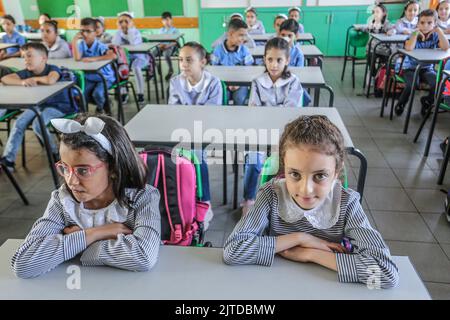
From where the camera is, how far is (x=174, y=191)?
135 cm

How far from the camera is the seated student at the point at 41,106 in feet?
9.04

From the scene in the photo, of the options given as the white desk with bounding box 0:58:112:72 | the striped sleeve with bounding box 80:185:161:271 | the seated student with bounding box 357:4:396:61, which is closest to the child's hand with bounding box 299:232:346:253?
the striped sleeve with bounding box 80:185:161:271

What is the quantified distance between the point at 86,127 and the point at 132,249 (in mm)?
380

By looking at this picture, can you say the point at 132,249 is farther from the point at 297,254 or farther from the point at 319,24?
the point at 319,24

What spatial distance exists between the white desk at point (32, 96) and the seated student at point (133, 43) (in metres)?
2.07

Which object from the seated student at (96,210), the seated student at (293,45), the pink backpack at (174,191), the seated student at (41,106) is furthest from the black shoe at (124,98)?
the seated student at (96,210)

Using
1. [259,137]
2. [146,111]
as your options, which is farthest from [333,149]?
[146,111]

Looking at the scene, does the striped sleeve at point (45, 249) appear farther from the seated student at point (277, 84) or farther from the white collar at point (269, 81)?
the white collar at point (269, 81)

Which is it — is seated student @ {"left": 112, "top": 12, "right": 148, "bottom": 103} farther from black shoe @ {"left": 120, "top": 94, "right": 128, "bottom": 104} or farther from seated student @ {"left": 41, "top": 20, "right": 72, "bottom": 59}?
seated student @ {"left": 41, "top": 20, "right": 72, "bottom": 59}

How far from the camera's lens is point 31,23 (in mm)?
8211

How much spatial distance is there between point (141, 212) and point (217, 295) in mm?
388

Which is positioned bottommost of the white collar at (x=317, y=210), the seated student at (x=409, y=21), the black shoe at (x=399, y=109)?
the black shoe at (x=399, y=109)

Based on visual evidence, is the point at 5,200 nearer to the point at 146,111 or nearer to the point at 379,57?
the point at 146,111

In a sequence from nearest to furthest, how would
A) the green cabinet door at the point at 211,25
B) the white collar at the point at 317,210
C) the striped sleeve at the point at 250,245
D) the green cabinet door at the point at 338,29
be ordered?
1. the striped sleeve at the point at 250,245
2. the white collar at the point at 317,210
3. the green cabinet door at the point at 338,29
4. the green cabinet door at the point at 211,25
